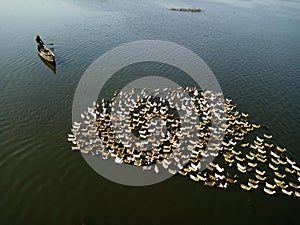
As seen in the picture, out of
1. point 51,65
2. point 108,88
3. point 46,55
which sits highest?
point 46,55

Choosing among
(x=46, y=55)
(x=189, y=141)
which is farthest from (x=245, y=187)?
(x=46, y=55)

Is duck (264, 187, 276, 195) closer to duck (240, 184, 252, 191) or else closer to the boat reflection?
duck (240, 184, 252, 191)

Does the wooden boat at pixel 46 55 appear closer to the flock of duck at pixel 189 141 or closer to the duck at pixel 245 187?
the flock of duck at pixel 189 141

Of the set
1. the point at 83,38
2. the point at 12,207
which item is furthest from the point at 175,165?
the point at 83,38

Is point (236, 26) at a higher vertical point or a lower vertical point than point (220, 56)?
higher

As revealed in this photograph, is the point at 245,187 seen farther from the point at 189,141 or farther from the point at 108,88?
the point at 108,88

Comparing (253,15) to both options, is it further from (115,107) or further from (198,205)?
(198,205)

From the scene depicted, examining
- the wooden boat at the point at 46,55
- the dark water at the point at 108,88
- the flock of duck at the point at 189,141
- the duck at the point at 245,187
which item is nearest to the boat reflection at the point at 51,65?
the wooden boat at the point at 46,55
